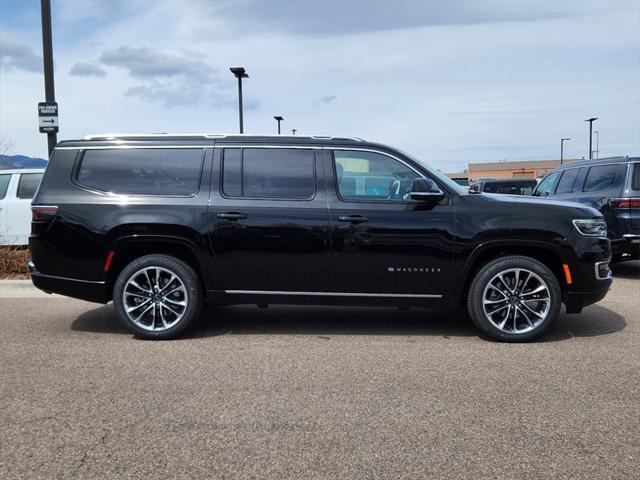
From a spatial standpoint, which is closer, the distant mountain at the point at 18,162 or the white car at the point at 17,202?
the white car at the point at 17,202

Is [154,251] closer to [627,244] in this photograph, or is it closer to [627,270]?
[627,244]

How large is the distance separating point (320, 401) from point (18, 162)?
440 inches

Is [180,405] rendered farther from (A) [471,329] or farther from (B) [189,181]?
(A) [471,329]

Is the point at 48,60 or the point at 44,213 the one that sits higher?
the point at 48,60

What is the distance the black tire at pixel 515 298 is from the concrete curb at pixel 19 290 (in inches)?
236

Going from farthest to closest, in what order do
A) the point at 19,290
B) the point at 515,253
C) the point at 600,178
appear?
the point at 600,178
the point at 19,290
the point at 515,253

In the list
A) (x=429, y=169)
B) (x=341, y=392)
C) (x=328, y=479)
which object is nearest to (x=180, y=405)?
(x=341, y=392)

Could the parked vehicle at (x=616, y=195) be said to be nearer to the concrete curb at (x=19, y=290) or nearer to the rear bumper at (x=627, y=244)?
the rear bumper at (x=627, y=244)

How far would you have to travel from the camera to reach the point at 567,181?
10.9 metres

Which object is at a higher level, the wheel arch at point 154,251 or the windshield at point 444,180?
the windshield at point 444,180

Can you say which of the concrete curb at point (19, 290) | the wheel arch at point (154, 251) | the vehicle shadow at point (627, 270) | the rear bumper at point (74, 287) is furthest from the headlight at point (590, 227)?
the concrete curb at point (19, 290)

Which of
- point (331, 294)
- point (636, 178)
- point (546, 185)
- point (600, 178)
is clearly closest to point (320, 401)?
point (331, 294)

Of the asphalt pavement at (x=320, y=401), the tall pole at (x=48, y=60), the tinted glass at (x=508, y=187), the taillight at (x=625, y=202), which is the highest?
the tall pole at (x=48, y=60)

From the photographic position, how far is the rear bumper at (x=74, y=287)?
5707 millimetres
